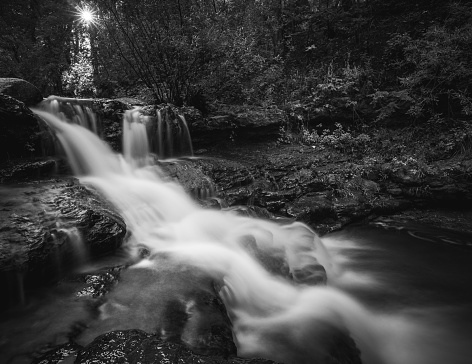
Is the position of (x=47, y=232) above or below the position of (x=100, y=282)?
above

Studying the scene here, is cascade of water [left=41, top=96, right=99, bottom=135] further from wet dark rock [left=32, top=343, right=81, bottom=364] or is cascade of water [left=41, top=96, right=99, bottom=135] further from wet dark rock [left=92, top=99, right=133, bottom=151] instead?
wet dark rock [left=32, top=343, right=81, bottom=364]

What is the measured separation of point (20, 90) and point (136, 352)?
6954 mm

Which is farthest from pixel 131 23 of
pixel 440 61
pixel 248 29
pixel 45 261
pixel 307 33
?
pixel 440 61

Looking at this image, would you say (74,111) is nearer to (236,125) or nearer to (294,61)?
(236,125)

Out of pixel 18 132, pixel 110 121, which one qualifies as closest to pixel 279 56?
pixel 110 121

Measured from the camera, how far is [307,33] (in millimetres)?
12062

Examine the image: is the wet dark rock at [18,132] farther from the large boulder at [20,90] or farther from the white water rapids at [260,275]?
the large boulder at [20,90]

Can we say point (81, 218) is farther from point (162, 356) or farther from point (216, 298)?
point (162, 356)

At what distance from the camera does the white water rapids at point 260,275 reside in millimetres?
3162

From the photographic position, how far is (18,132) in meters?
5.29

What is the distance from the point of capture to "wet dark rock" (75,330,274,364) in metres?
1.89

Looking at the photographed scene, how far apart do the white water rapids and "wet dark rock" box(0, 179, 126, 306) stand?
0.65 metres

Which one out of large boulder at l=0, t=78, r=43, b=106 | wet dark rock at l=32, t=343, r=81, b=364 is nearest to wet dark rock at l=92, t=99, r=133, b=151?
large boulder at l=0, t=78, r=43, b=106

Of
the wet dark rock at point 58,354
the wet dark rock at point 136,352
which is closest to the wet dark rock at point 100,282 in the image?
the wet dark rock at point 58,354
